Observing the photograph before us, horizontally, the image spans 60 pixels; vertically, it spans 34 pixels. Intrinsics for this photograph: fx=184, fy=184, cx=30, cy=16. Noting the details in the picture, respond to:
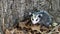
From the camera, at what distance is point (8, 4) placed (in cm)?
279

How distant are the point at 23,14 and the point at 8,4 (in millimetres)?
348

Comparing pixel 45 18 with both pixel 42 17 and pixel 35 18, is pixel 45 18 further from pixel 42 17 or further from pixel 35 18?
pixel 35 18

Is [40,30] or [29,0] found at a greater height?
[29,0]

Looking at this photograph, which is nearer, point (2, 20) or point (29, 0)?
point (2, 20)

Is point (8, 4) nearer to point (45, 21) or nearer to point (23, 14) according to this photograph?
point (23, 14)

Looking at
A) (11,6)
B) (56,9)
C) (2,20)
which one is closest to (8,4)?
(11,6)

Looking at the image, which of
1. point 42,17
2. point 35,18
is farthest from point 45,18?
point 35,18

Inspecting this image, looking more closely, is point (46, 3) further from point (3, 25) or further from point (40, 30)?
point (3, 25)

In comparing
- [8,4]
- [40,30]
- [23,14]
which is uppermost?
[8,4]

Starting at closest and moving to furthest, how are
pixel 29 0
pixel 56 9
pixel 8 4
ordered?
1. pixel 8 4
2. pixel 29 0
3. pixel 56 9

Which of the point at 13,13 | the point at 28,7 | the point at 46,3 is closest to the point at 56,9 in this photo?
the point at 46,3

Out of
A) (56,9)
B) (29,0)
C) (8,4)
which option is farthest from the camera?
(56,9)

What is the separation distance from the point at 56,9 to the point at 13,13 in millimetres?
826

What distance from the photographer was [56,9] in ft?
10.7
